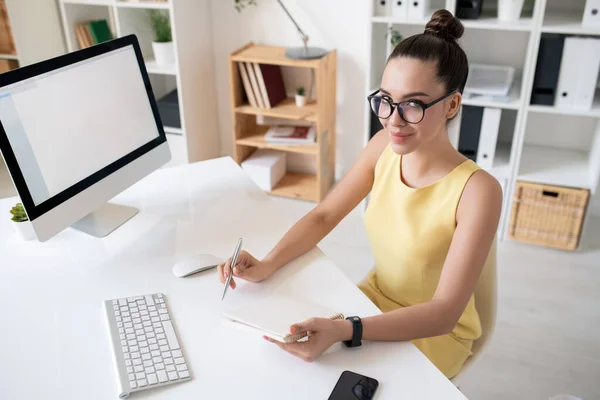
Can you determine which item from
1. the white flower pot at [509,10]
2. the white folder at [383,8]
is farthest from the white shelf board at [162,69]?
the white flower pot at [509,10]

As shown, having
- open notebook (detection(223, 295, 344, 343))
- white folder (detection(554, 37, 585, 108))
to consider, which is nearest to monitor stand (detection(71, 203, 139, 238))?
open notebook (detection(223, 295, 344, 343))

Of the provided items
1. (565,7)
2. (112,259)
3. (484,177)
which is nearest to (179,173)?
(112,259)

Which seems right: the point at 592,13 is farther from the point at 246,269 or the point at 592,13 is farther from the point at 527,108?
the point at 246,269

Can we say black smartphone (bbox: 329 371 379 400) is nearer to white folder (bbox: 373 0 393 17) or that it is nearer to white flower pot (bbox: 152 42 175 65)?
white folder (bbox: 373 0 393 17)

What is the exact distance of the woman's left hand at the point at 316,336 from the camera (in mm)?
1159

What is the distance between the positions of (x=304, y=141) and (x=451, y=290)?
2.02m

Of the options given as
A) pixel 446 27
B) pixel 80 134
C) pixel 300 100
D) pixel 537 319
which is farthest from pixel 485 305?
pixel 300 100

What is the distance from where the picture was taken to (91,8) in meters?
3.53

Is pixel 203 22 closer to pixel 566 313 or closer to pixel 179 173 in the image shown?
pixel 179 173

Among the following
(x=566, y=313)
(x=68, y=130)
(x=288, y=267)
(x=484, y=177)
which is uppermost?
(x=68, y=130)

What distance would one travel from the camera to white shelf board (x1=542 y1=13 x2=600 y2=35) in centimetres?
246

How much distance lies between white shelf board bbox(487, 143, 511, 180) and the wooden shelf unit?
91 cm

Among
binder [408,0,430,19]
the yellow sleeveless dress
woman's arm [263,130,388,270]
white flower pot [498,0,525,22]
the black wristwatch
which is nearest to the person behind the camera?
the black wristwatch

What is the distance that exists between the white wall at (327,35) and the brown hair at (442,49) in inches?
68.8
